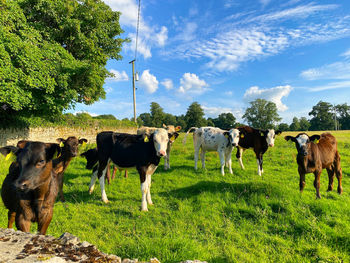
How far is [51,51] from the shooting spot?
37.4 ft

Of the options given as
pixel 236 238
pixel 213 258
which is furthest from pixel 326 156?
pixel 213 258

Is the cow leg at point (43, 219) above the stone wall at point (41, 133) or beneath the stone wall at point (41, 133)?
beneath

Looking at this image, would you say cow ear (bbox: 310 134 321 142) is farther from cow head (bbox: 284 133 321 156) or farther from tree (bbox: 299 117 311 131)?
tree (bbox: 299 117 311 131)

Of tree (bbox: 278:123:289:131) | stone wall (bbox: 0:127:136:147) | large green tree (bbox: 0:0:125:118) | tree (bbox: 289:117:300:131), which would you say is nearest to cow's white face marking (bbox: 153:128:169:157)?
large green tree (bbox: 0:0:125:118)

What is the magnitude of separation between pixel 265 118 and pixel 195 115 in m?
33.0

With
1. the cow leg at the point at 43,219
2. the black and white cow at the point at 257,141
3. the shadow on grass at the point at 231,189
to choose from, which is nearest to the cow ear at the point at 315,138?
the shadow on grass at the point at 231,189

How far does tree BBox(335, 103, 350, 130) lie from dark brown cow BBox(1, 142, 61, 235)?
4678 inches

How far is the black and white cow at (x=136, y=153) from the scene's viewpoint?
17.5ft

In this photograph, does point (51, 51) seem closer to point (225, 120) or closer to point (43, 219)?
point (43, 219)

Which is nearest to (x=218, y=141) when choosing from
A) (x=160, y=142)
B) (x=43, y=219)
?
(x=160, y=142)

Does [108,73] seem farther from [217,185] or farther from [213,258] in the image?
[213,258]

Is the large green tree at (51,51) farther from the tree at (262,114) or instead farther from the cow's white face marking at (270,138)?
the tree at (262,114)

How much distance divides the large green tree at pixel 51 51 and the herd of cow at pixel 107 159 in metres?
6.54

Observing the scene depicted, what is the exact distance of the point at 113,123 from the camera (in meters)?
22.2
